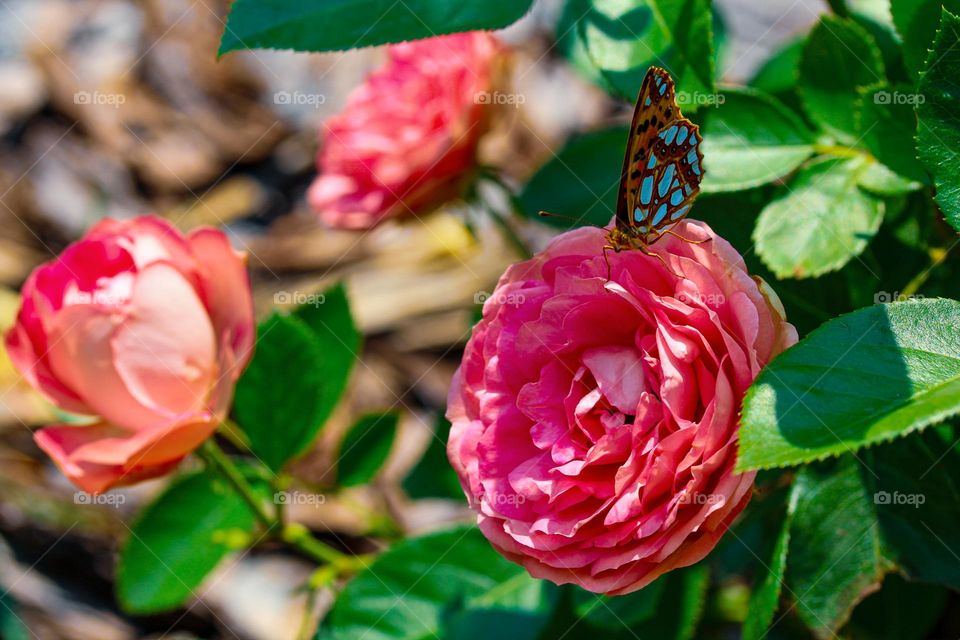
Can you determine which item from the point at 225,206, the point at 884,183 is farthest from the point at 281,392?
the point at 225,206

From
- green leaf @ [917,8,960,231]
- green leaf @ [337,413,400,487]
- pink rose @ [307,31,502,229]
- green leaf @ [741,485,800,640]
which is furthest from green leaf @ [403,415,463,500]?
green leaf @ [917,8,960,231]

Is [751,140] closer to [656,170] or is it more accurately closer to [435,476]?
[656,170]

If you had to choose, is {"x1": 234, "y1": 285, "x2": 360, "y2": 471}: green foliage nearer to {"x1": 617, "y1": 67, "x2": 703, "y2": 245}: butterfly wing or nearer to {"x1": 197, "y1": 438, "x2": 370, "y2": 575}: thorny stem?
{"x1": 197, "y1": 438, "x2": 370, "y2": 575}: thorny stem

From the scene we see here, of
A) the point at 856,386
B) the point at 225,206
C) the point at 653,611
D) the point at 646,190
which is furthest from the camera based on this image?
the point at 225,206

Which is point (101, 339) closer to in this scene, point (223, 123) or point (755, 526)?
point (755, 526)

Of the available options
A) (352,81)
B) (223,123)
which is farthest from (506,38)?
(223,123)
